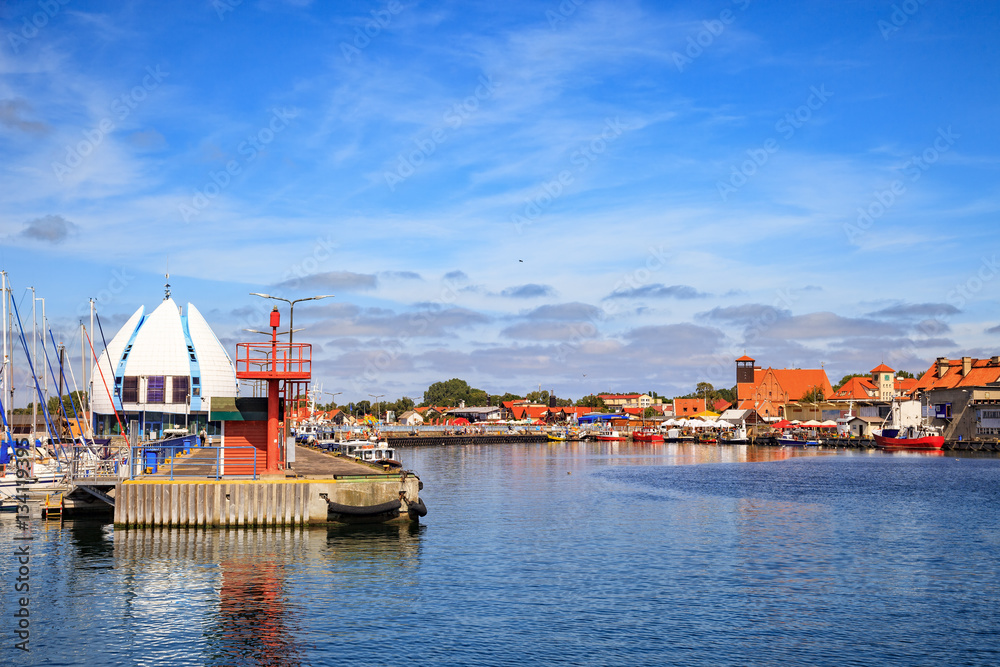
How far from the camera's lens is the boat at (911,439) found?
4796 inches

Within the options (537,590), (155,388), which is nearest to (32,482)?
(537,590)

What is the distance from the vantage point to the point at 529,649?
22.7m

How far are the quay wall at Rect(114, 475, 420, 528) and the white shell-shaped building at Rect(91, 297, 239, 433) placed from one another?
68203mm

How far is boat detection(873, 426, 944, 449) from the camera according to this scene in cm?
12181

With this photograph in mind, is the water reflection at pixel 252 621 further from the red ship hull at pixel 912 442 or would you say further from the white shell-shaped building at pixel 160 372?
the red ship hull at pixel 912 442

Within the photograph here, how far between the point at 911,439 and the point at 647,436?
190ft

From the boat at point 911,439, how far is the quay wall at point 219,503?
109 m

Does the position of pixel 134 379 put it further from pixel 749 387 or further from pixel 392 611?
pixel 749 387

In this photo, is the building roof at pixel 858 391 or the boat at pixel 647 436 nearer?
the boat at pixel 647 436

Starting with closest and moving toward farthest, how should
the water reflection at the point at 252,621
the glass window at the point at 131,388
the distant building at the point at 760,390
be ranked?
the water reflection at the point at 252,621, the glass window at the point at 131,388, the distant building at the point at 760,390

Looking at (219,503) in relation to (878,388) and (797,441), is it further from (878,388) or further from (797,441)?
(878,388)

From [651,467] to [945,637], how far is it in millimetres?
70804

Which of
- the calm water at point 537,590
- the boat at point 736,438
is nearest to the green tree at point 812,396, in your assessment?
the boat at point 736,438

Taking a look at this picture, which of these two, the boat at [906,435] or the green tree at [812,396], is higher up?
the green tree at [812,396]
